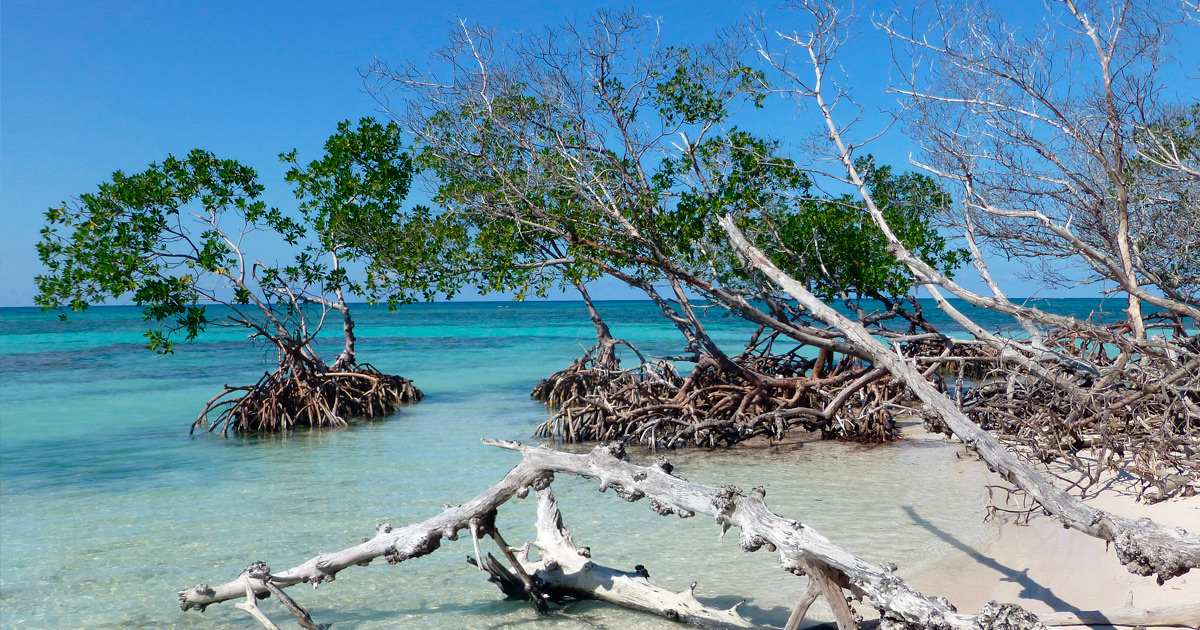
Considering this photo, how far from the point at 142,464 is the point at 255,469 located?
4.86 ft

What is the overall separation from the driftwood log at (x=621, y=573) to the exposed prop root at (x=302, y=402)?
7706 millimetres

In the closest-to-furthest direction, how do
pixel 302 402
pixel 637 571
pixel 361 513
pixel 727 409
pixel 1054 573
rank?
1. pixel 637 571
2. pixel 1054 573
3. pixel 361 513
4. pixel 727 409
5. pixel 302 402

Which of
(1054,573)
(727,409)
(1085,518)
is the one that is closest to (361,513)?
(727,409)

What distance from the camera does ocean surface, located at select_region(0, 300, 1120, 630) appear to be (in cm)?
469

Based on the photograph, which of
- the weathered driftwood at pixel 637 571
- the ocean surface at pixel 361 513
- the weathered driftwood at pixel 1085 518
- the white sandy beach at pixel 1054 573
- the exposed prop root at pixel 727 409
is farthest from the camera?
the exposed prop root at pixel 727 409

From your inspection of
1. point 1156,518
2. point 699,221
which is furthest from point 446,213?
point 1156,518

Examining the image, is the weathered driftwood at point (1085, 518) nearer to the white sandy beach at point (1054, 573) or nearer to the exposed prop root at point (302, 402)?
the white sandy beach at point (1054, 573)

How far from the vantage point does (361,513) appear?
6.86m

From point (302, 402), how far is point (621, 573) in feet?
28.6

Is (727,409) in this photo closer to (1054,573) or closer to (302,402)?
(1054,573)

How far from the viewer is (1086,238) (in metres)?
9.05

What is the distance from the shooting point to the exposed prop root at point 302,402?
37.6 feet

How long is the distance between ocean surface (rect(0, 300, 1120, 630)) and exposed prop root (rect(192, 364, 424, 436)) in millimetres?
428

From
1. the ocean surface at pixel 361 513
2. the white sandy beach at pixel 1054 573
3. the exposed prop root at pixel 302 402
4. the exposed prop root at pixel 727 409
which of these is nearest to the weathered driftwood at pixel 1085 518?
the white sandy beach at pixel 1054 573
